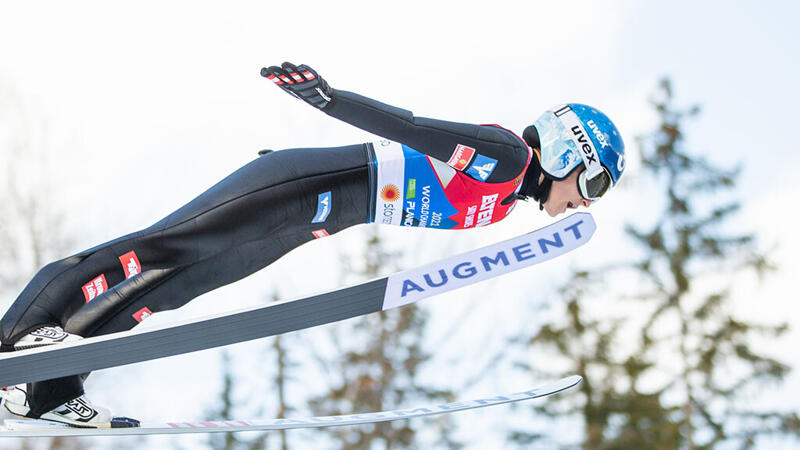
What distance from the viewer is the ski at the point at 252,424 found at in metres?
3.51

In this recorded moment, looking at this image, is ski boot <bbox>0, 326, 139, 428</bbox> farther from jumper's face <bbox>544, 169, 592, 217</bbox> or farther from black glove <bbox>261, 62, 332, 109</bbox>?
jumper's face <bbox>544, 169, 592, 217</bbox>

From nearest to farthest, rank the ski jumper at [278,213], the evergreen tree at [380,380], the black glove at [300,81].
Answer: the black glove at [300,81], the ski jumper at [278,213], the evergreen tree at [380,380]

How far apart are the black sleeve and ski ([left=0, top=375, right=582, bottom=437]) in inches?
61.1

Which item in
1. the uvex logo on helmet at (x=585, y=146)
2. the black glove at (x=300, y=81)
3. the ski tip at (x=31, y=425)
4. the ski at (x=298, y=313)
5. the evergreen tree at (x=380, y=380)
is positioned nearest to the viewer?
the black glove at (x=300, y=81)

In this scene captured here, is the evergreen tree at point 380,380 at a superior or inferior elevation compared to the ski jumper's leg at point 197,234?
inferior

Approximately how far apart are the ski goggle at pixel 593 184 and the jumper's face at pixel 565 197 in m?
→ 0.02

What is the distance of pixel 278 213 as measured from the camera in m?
3.45

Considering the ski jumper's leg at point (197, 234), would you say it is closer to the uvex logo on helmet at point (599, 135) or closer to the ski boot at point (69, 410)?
the ski boot at point (69, 410)

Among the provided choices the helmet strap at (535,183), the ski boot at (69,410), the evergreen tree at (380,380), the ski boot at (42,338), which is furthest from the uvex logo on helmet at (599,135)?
the evergreen tree at (380,380)

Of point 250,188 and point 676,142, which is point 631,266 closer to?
point 676,142

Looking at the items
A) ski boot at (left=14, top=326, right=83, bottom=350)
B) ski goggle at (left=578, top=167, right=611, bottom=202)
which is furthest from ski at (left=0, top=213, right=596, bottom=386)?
ski goggle at (left=578, top=167, right=611, bottom=202)

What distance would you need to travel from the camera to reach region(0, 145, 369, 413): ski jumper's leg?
333cm

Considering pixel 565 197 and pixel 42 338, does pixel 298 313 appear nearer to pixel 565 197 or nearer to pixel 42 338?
pixel 42 338

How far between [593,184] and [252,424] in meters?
2.15
